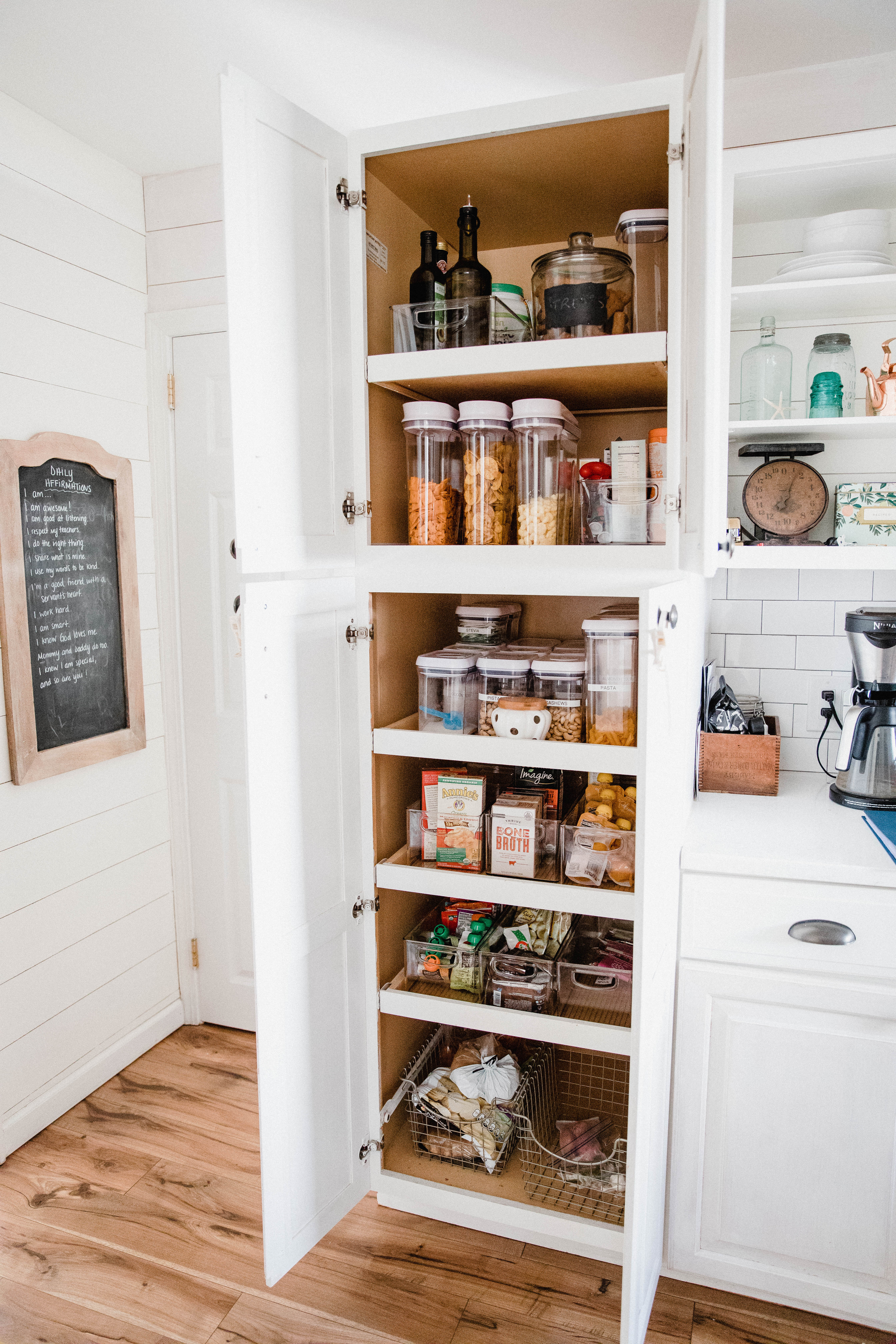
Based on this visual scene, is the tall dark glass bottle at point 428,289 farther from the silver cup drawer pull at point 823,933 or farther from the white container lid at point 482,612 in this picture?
the silver cup drawer pull at point 823,933

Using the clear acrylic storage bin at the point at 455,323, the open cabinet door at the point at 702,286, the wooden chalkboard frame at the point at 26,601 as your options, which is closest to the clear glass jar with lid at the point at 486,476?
the clear acrylic storage bin at the point at 455,323

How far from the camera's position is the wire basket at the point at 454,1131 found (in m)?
1.90

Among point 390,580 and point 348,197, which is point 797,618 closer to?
point 390,580

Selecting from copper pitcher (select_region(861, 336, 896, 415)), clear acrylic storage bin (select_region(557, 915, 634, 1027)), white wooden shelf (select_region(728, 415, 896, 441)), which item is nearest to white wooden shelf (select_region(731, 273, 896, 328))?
copper pitcher (select_region(861, 336, 896, 415))

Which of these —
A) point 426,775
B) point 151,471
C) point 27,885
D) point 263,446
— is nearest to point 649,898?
point 426,775

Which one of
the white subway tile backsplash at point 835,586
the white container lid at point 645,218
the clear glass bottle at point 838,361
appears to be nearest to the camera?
the white container lid at point 645,218

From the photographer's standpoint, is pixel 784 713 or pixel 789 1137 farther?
pixel 784 713

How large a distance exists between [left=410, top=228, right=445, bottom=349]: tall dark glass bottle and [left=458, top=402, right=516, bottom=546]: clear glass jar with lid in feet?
0.50

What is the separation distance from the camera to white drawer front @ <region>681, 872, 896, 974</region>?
152cm

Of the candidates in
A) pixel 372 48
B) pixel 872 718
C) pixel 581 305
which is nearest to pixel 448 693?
pixel 581 305

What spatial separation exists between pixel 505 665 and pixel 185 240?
1.72 metres

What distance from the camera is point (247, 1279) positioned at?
178cm

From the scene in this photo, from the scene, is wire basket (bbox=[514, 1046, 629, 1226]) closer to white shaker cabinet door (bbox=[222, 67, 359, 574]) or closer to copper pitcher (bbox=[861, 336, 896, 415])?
white shaker cabinet door (bbox=[222, 67, 359, 574])

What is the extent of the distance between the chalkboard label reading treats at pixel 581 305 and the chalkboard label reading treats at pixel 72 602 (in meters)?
1.38
